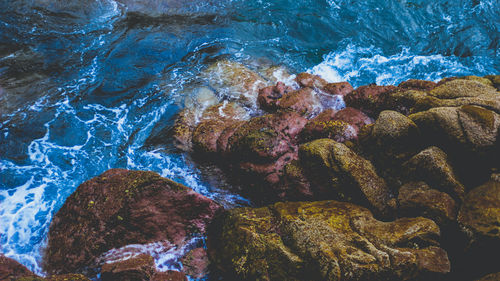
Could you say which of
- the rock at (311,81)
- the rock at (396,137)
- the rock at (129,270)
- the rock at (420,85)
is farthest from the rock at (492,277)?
the rock at (311,81)

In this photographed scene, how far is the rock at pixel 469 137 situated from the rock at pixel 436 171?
0.75 feet

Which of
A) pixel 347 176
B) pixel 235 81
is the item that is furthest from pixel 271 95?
pixel 347 176

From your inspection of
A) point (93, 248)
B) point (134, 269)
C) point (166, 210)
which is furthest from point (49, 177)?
point (134, 269)

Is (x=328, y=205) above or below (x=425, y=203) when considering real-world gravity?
below

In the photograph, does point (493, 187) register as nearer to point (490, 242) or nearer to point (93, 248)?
point (490, 242)

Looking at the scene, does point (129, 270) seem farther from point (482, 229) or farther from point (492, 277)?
point (482, 229)

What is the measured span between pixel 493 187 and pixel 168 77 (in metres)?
10.6

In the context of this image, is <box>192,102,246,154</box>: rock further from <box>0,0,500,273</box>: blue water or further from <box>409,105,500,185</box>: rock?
<box>409,105,500,185</box>: rock

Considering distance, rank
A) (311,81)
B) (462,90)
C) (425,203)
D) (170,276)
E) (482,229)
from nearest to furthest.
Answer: (482,229) → (425,203) → (170,276) → (462,90) → (311,81)

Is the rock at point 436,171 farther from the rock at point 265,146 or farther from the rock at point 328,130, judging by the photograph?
the rock at point 265,146

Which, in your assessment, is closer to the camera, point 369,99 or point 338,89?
point 369,99

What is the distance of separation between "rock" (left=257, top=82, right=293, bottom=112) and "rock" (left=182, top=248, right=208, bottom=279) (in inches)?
205

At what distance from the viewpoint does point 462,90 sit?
21.4 feet

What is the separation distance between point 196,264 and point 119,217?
6.36 feet
